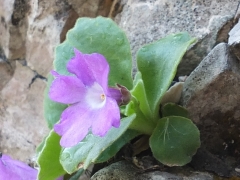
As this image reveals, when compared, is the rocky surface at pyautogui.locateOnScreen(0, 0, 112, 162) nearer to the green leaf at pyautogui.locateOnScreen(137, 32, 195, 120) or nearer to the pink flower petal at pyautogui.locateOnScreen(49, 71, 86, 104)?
the green leaf at pyautogui.locateOnScreen(137, 32, 195, 120)

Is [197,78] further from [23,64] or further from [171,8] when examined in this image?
[23,64]

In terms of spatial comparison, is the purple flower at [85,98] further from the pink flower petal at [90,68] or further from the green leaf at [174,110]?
the green leaf at [174,110]

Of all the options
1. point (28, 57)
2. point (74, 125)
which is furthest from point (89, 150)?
point (28, 57)

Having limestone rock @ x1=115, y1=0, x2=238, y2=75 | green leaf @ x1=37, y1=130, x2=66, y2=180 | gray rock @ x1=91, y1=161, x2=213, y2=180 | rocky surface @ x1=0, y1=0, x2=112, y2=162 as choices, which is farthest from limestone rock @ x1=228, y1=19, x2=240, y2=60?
rocky surface @ x1=0, y1=0, x2=112, y2=162

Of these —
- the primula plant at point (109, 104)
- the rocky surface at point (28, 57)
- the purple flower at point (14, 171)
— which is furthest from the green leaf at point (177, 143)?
the rocky surface at point (28, 57)

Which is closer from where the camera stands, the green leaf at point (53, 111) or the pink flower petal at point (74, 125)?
the pink flower petal at point (74, 125)

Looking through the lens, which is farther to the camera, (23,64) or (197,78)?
(23,64)

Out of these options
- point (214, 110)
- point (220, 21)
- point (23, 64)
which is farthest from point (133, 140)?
point (23, 64)
